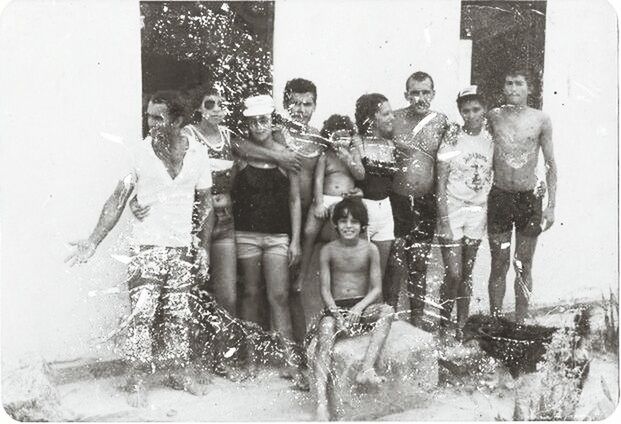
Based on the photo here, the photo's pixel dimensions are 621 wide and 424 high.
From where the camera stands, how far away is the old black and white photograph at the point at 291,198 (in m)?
2.46

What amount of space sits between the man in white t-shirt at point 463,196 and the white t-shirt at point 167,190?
2.00 ft

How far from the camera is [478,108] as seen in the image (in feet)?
8.25

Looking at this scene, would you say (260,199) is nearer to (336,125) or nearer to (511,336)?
(336,125)

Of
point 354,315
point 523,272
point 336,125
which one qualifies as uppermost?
point 336,125

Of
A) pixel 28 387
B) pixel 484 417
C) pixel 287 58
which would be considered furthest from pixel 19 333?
pixel 484 417

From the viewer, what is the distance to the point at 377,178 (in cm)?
250

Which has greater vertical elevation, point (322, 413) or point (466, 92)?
point (466, 92)

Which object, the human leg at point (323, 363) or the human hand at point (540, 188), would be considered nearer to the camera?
the human leg at point (323, 363)

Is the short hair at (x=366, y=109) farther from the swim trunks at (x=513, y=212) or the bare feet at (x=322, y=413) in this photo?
the bare feet at (x=322, y=413)

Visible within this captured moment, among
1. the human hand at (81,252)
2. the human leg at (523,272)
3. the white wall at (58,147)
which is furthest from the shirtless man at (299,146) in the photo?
the human leg at (523,272)

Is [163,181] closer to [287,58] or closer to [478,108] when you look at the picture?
[287,58]

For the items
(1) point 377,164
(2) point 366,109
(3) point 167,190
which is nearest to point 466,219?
(1) point 377,164

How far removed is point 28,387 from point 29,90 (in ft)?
2.44

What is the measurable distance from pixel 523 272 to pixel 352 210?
485 mm
